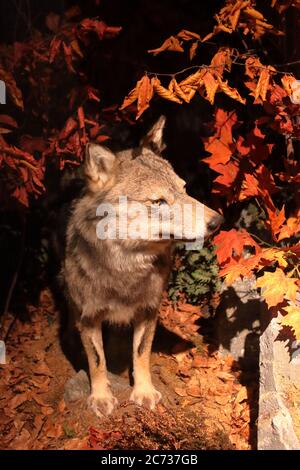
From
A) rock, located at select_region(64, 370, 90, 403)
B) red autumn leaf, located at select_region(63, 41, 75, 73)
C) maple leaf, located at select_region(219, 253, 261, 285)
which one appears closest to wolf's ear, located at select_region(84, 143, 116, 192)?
red autumn leaf, located at select_region(63, 41, 75, 73)

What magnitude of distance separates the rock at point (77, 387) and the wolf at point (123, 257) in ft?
0.53

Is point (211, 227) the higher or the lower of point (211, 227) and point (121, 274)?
the higher

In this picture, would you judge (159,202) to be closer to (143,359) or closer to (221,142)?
(221,142)

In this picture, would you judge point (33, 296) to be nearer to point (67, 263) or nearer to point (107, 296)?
point (67, 263)

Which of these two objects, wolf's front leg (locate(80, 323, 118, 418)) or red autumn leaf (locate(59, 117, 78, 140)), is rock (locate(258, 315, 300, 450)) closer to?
wolf's front leg (locate(80, 323, 118, 418))

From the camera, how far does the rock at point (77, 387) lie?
4.53 metres

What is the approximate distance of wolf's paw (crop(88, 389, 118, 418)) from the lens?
4312mm

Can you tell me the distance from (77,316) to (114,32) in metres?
2.56

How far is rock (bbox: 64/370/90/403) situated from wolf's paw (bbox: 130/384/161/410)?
1.43 ft

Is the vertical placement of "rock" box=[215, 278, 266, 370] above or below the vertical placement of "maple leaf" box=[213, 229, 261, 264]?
below

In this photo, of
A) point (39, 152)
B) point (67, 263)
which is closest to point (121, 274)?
point (67, 263)

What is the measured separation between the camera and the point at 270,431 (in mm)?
3568

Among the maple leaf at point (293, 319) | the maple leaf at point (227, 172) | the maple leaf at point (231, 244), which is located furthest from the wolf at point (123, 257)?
the maple leaf at point (293, 319)

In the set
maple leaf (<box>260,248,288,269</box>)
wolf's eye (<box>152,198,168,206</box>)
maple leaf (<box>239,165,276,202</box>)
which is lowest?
maple leaf (<box>260,248,288,269</box>)
